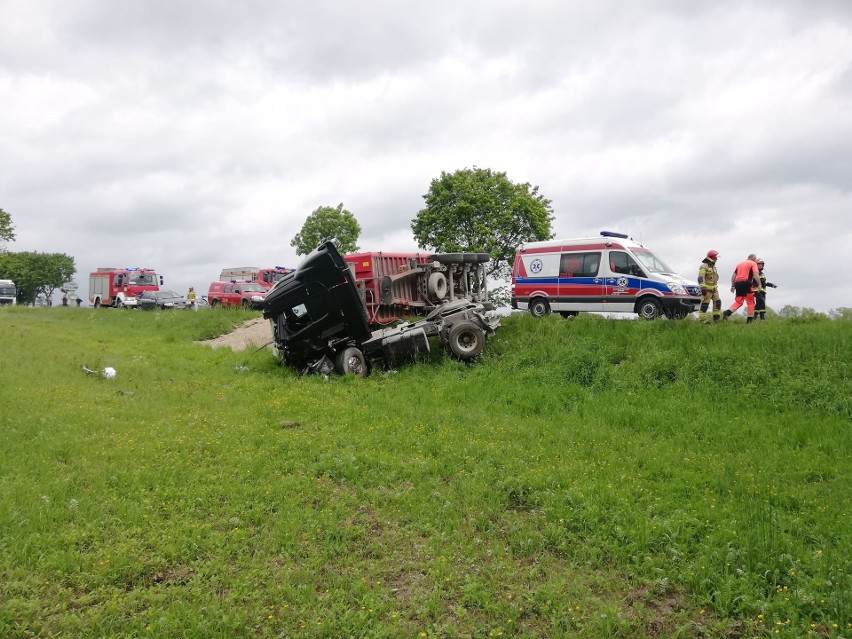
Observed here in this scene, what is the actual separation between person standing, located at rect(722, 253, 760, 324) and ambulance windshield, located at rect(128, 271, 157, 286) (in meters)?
33.2

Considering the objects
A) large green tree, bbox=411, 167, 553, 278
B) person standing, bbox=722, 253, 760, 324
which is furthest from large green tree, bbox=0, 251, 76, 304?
person standing, bbox=722, 253, 760, 324

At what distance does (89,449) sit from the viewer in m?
7.10

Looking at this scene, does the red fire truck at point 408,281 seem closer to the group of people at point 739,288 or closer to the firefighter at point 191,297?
the group of people at point 739,288

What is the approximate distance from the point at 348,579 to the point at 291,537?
85 cm

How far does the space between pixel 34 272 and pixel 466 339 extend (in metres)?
69.4

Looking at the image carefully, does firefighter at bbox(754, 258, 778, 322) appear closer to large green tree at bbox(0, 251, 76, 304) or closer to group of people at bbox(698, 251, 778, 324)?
group of people at bbox(698, 251, 778, 324)

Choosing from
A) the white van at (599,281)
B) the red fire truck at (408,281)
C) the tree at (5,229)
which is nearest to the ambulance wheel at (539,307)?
the white van at (599,281)

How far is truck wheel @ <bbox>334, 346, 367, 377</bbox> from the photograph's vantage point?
→ 12477 millimetres

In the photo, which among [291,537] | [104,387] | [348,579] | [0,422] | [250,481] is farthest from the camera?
[104,387]

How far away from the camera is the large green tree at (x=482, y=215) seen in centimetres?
3134

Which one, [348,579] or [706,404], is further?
[706,404]

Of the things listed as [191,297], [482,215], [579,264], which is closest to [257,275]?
[191,297]

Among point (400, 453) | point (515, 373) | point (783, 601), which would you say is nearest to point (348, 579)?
point (400, 453)

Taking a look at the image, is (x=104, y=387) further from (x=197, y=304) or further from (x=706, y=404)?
(x=197, y=304)
